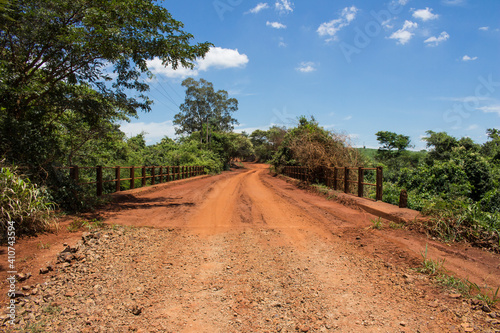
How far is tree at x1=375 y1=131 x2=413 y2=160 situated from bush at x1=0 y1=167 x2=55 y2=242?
35006 mm

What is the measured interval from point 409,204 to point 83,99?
1063 cm

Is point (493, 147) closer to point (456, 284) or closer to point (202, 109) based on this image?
point (456, 284)

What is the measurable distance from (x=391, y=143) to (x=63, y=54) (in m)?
34.8

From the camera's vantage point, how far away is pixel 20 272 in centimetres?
345

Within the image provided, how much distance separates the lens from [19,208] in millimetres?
4566

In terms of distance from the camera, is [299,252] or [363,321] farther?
[299,252]

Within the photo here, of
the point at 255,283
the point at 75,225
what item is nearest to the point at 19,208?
the point at 75,225

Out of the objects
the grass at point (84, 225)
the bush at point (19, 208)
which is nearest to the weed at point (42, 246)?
the bush at point (19, 208)

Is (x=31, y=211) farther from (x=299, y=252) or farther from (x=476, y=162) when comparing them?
(x=476, y=162)

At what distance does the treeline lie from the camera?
5.16m

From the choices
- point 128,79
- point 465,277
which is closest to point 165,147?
point 128,79

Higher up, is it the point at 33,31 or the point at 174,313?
the point at 33,31

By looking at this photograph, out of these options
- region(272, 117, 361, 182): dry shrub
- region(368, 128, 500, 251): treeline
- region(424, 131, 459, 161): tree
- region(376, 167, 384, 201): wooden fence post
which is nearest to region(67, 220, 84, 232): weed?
region(368, 128, 500, 251): treeline

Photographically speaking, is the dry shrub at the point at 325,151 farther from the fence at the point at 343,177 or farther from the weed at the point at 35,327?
the weed at the point at 35,327
